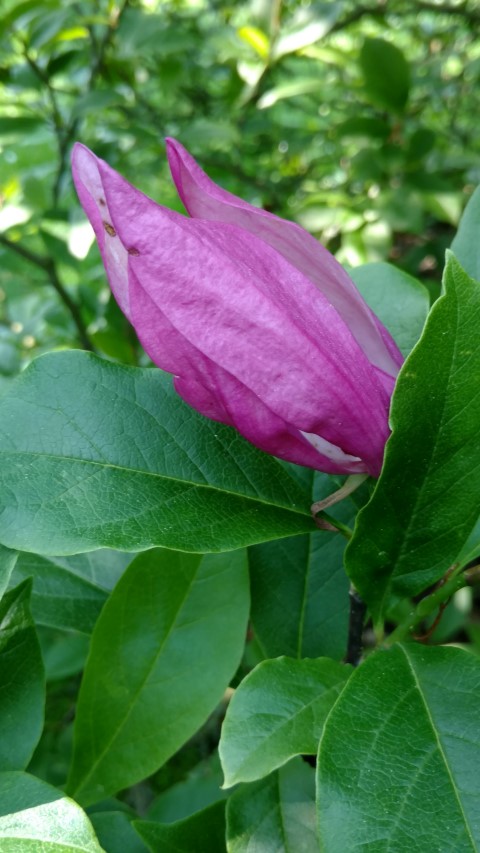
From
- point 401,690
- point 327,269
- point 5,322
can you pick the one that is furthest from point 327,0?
point 401,690

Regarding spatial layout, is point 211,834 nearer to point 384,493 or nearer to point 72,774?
point 72,774

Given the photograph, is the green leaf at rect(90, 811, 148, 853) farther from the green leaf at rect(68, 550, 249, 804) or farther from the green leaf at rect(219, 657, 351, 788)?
the green leaf at rect(219, 657, 351, 788)

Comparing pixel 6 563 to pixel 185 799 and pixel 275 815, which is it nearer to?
pixel 275 815

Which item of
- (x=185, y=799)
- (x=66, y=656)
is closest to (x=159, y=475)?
(x=185, y=799)

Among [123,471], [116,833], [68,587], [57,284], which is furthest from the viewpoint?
[57,284]

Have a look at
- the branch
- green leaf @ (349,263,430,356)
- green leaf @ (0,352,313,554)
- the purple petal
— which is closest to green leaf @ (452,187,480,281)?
green leaf @ (349,263,430,356)

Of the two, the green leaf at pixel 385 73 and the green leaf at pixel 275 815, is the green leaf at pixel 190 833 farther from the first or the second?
the green leaf at pixel 385 73
